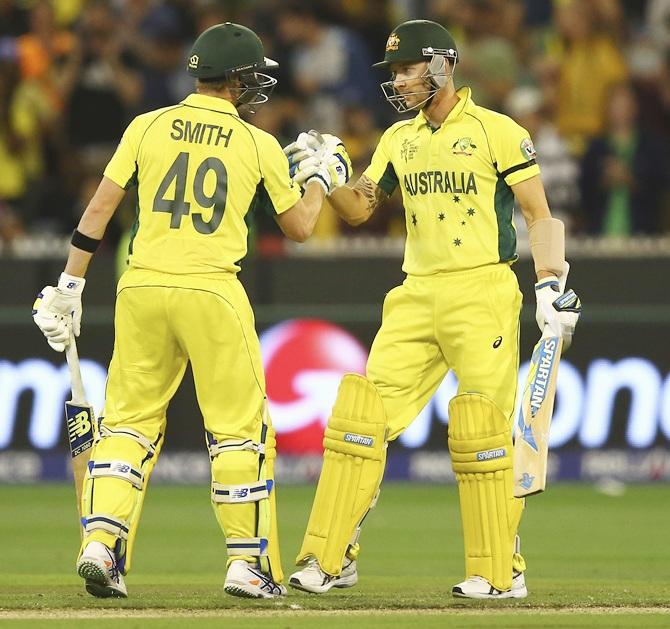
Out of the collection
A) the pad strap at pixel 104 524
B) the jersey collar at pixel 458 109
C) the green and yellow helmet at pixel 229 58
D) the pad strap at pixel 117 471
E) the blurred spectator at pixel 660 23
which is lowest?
the pad strap at pixel 104 524

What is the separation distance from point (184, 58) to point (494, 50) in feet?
8.01

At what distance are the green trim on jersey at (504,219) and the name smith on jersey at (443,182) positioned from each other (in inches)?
4.6

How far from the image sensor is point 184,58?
13.6 metres

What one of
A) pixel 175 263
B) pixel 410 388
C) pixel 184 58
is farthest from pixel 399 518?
pixel 184 58

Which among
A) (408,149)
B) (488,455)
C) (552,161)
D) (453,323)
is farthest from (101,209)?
(552,161)

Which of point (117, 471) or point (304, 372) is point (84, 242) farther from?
point (304, 372)

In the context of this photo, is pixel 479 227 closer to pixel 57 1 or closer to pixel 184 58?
pixel 184 58

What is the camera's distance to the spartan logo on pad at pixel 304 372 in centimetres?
1152

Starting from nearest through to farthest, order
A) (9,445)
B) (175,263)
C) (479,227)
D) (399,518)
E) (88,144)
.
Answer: (175,263) → (479,227) → (399,518) → (9,445) → (88,144)

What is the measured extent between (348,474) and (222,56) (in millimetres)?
1700

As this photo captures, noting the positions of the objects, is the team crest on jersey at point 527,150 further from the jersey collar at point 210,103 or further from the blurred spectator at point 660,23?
the blurred spectator at point 660,23

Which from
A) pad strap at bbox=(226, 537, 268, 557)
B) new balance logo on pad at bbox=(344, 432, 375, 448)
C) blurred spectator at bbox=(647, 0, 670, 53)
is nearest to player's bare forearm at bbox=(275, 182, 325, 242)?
new balance logo on pad at bbox=(344, 432, 375, 448)

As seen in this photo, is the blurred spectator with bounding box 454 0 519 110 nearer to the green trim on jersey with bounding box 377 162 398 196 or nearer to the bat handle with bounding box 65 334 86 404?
the green trim on jersey with bounding box 377 162 398 196

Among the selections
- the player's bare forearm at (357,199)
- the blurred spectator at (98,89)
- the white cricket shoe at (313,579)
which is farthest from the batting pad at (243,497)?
the blurred spectator at (98,89)
